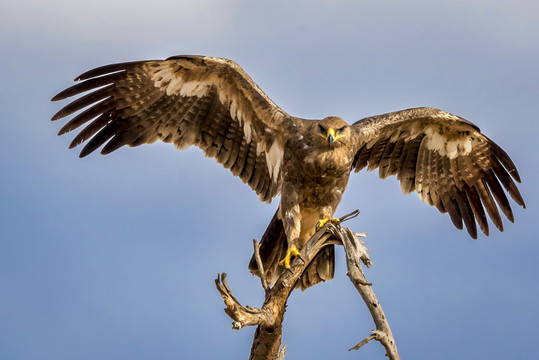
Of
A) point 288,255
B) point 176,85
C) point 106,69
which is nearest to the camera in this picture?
point 288,255

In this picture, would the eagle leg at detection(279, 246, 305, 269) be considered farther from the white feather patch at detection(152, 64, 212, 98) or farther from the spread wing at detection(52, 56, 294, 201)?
the white feather patch at detection(152, 64, 212, 98)

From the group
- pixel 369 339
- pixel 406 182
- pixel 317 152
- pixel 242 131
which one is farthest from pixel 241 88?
pixel 369 339

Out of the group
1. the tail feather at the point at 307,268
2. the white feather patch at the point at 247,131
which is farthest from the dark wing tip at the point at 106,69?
the tail feather at the point at 307,268

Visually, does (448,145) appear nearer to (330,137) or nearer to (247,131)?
(330,137)

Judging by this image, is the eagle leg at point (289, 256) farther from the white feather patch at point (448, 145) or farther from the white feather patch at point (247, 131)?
the white feather patch at point (448, 145)

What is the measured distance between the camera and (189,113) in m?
9.01

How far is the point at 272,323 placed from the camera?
693 cm

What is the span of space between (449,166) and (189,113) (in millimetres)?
3831

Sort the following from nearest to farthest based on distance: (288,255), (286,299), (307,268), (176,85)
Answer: (286,299) → (288,255) → (307,268) → (176,85)

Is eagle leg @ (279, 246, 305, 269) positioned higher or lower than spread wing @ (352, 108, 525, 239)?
lower

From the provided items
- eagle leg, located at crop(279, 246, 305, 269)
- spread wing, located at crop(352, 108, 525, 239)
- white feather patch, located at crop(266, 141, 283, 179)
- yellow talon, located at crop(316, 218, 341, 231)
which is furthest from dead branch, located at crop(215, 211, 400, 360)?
spread wing, located at crop(352, 108, 525, 239)

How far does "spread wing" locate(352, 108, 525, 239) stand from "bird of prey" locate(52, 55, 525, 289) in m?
0.01

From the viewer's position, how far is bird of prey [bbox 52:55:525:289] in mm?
8328

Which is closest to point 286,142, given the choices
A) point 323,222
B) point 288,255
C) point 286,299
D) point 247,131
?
point 247,131
